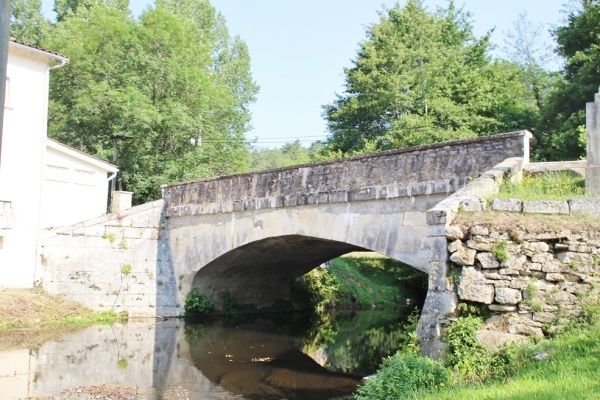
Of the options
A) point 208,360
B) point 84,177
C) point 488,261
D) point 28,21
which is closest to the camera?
point 488,261

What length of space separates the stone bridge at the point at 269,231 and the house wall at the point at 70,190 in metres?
1.78

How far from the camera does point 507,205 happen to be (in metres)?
6.73

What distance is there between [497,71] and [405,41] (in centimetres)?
444

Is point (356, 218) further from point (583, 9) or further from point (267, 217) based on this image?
point (583, 9)

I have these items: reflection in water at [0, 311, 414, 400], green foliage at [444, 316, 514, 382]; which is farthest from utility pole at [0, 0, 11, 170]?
reflection in water at [0, 311, 414, 400]

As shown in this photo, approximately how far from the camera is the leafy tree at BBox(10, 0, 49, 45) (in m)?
27.0

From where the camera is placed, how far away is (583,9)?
64.5ft

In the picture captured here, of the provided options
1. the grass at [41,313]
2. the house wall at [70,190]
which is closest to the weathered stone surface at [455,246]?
the grass at [41,313]

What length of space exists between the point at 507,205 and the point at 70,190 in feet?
45.0

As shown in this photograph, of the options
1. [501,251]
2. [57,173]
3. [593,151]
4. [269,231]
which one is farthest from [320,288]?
[501,251]

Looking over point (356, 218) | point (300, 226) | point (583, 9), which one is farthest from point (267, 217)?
point (583, 9)

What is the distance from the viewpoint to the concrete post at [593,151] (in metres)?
7.27

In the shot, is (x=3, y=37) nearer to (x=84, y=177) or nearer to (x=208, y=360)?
(x=208, y=360)

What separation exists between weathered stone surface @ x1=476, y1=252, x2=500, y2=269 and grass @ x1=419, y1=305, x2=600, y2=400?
880 millimetres
